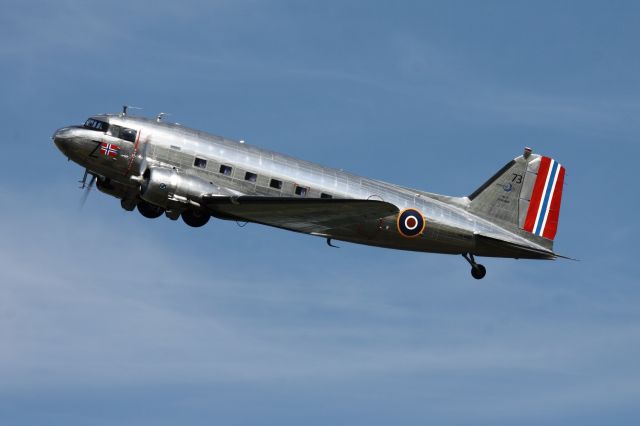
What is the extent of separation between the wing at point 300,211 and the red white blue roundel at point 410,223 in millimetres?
1484

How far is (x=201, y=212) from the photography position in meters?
35.4

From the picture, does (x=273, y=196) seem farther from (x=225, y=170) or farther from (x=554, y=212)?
(x=554, y=212)

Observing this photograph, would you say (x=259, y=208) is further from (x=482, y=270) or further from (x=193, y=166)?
(x=482, y=270)

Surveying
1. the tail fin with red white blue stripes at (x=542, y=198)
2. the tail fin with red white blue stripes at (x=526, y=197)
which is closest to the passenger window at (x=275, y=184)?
the tail fin with red white blue stripes at (x=526, y=197)

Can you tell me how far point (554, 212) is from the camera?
4012 cm

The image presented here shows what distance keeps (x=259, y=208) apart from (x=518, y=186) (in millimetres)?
10545

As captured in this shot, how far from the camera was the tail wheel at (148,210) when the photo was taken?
36688mm

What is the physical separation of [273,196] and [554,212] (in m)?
10.6

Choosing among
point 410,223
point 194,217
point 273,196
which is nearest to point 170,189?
point 194,217

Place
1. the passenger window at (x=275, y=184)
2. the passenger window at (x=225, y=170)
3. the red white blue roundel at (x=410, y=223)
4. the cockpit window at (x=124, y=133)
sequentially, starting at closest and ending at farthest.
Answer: the cockpit window at (x=124, y=133) < the passenger window at (x=225, y=170) < the passenger window at (x=275, y=184) < the red white blue roundel at (x=410, y=223)

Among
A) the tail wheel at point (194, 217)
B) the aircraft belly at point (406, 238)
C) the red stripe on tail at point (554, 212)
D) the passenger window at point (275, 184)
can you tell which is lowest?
the tail wheel at point (194, 217)

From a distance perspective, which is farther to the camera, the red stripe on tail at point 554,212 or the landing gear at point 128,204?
→ the red stripe on tail at point 554,212

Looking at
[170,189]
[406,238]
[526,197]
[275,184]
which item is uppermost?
[526,197]

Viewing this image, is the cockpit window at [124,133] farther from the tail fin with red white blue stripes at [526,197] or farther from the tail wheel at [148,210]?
the tail fin with red white blue stripes at [526,197]
